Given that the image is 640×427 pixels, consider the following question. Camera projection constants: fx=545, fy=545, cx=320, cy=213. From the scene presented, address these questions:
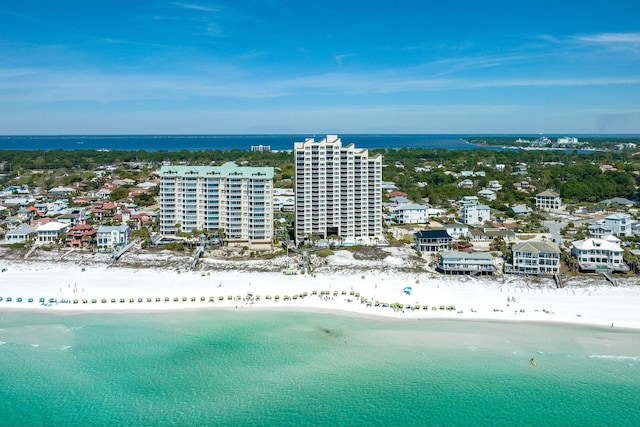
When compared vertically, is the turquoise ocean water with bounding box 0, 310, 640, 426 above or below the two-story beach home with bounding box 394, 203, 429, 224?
below

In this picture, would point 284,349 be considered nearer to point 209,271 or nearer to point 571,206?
point 209,271

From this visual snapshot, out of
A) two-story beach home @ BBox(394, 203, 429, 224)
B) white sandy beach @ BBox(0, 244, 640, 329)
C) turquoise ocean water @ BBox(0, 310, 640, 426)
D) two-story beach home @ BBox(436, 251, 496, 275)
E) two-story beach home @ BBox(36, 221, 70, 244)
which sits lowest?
turquoise ocean water @ BBox(0, 310, 640, 426)

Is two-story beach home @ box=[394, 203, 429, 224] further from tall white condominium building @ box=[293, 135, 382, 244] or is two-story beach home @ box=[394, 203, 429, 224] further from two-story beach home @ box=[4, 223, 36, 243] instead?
two-story beach home @ box=[4, 223, 36, 243]

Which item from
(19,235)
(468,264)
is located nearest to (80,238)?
(19,235)

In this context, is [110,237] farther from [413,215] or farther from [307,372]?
[413,215]

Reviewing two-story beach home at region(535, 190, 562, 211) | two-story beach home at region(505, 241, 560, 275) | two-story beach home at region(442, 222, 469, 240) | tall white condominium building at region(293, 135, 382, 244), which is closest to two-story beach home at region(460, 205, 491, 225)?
two-story beach home at region(442, 222, 469, 240)

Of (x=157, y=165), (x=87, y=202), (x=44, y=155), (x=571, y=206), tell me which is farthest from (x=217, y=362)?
(x=44, y=155)
